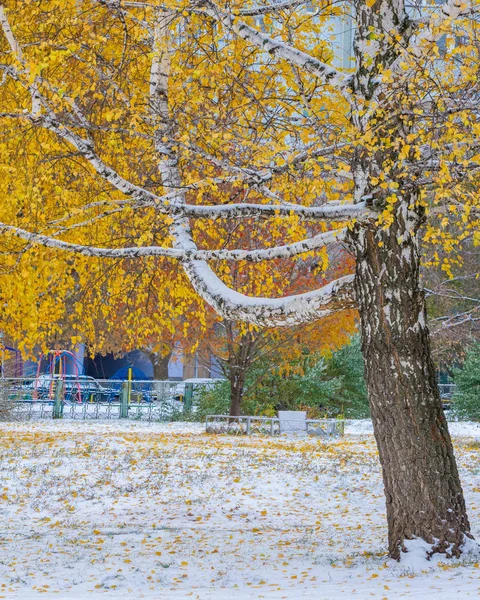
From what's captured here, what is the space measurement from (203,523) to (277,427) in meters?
10.2

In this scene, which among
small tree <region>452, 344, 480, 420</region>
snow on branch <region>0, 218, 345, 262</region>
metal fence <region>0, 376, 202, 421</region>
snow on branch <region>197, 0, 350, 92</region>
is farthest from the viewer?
metal fence <region>0, 376, 202, 421</region>

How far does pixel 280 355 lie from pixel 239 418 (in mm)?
2288

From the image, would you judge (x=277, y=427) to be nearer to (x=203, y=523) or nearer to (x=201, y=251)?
(x=203, y=523)

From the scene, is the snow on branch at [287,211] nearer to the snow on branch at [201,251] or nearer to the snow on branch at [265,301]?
the snow on branch at [201,251]

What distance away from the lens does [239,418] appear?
17.8m

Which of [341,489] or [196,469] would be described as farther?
[196,469]

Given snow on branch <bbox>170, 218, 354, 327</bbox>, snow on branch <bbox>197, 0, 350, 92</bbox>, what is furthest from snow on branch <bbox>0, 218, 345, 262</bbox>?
snow on branch <bbox>197, 0, 350, 92</bbox>

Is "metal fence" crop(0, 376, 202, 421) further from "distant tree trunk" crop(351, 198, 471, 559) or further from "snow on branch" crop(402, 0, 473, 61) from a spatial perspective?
"snow on branch" crop(402, 0, 473, 61)

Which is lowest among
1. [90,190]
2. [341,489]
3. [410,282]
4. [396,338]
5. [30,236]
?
[341,489]

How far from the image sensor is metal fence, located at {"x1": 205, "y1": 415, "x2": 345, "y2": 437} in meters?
17.6

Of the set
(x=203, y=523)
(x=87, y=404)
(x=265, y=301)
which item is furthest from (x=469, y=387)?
(x=265, y=301)

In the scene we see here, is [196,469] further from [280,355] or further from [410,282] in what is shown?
[280,355]

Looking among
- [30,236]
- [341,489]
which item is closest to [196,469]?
[341,489]

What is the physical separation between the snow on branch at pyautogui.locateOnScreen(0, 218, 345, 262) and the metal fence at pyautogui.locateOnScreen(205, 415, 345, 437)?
10.6m
